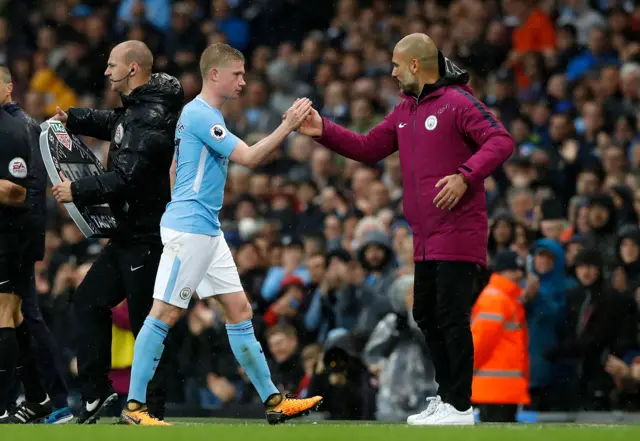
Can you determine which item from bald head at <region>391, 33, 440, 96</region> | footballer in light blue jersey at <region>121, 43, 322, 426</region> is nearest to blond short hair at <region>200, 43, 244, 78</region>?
footballer in light blue jersey at <region>121, 43, 322, 426</region>

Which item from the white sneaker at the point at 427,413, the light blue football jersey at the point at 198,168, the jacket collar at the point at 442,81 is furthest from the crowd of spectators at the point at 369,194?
the light blue football jersey at the point at 198,168

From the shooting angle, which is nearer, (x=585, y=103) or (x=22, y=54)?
(x=585, y=103)

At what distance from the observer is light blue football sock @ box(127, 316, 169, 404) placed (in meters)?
8.49

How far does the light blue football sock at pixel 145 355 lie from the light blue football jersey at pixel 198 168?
603 mm

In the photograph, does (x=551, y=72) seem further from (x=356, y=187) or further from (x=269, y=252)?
(x=269, y=252)

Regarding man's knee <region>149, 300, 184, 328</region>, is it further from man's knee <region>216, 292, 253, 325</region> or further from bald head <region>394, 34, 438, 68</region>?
bald head <region>394, 34, 438, 68</region>

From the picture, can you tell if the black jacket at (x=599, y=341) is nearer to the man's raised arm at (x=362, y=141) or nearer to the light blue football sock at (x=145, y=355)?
the man's raised arm at (x=362, y=141)

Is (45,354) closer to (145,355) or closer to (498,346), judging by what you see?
(145,355)

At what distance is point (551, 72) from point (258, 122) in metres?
4.12

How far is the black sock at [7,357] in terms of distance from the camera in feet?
30.7

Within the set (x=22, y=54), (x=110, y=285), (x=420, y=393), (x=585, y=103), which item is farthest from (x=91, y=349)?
(x=22, y=54)

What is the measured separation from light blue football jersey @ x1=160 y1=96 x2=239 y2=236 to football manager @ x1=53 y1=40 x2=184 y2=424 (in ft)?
1.23

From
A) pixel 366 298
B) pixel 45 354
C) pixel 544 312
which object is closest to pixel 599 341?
pixel 544 312

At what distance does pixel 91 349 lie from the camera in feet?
30.2
